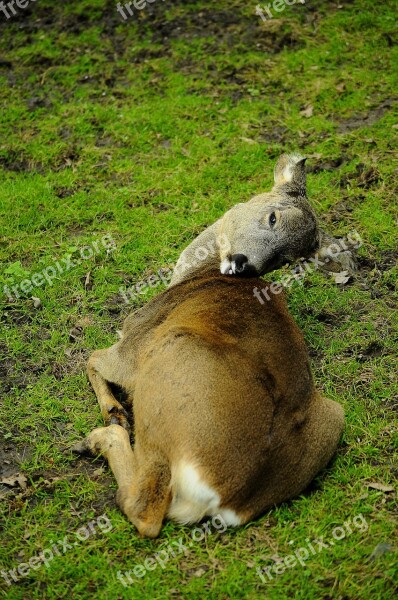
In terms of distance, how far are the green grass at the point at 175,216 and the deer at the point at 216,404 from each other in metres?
0.21

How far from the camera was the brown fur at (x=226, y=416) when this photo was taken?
451 centimetres

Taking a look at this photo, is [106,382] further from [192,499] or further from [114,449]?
[192,499]

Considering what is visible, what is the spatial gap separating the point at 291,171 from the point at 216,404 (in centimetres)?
272

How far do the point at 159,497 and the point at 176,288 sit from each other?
5.74 feet

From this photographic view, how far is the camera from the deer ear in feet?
21.4

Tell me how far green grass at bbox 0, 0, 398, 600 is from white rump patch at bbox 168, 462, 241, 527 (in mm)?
122

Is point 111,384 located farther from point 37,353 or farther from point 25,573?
point 25,573

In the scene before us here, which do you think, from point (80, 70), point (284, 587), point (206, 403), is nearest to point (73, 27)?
point (80, 70)

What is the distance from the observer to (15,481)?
5.13 meters

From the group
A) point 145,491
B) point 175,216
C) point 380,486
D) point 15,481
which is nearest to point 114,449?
Result: point 145,491

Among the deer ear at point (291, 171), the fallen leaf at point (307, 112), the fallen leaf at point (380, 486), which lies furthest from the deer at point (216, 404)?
the fallen leaf at point (307, 112)

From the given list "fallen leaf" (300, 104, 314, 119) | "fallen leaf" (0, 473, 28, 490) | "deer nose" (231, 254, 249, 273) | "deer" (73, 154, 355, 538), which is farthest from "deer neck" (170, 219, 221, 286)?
"fallen leaf" (300, 104, 314, 119)

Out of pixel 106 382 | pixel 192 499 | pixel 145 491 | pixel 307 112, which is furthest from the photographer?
pixel 307 112

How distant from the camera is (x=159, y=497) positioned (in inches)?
183
